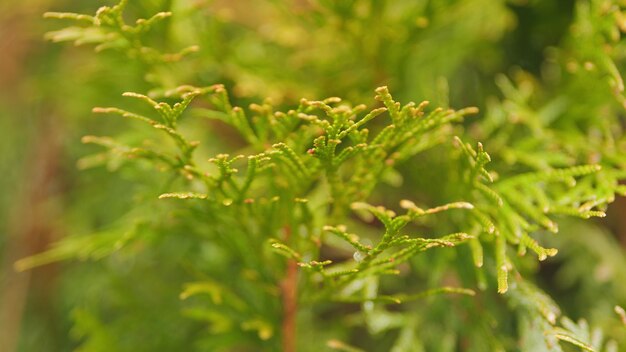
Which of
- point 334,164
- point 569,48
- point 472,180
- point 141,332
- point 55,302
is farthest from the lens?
point 55,302

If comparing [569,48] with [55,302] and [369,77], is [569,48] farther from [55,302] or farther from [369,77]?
[55,302]

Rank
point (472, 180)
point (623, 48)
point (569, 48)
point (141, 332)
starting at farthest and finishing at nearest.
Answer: point (141, 332) < point (569, 48) < point (623, 48) < point (472, 180)

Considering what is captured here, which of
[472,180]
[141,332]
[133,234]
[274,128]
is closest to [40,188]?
[141,332]

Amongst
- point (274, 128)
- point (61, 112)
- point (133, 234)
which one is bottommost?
point (61, 112)

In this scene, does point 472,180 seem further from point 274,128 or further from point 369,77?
point 369,77

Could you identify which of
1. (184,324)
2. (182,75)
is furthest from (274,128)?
(184,324)

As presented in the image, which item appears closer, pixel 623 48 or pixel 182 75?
pixel 623 48

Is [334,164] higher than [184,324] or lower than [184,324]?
higher
